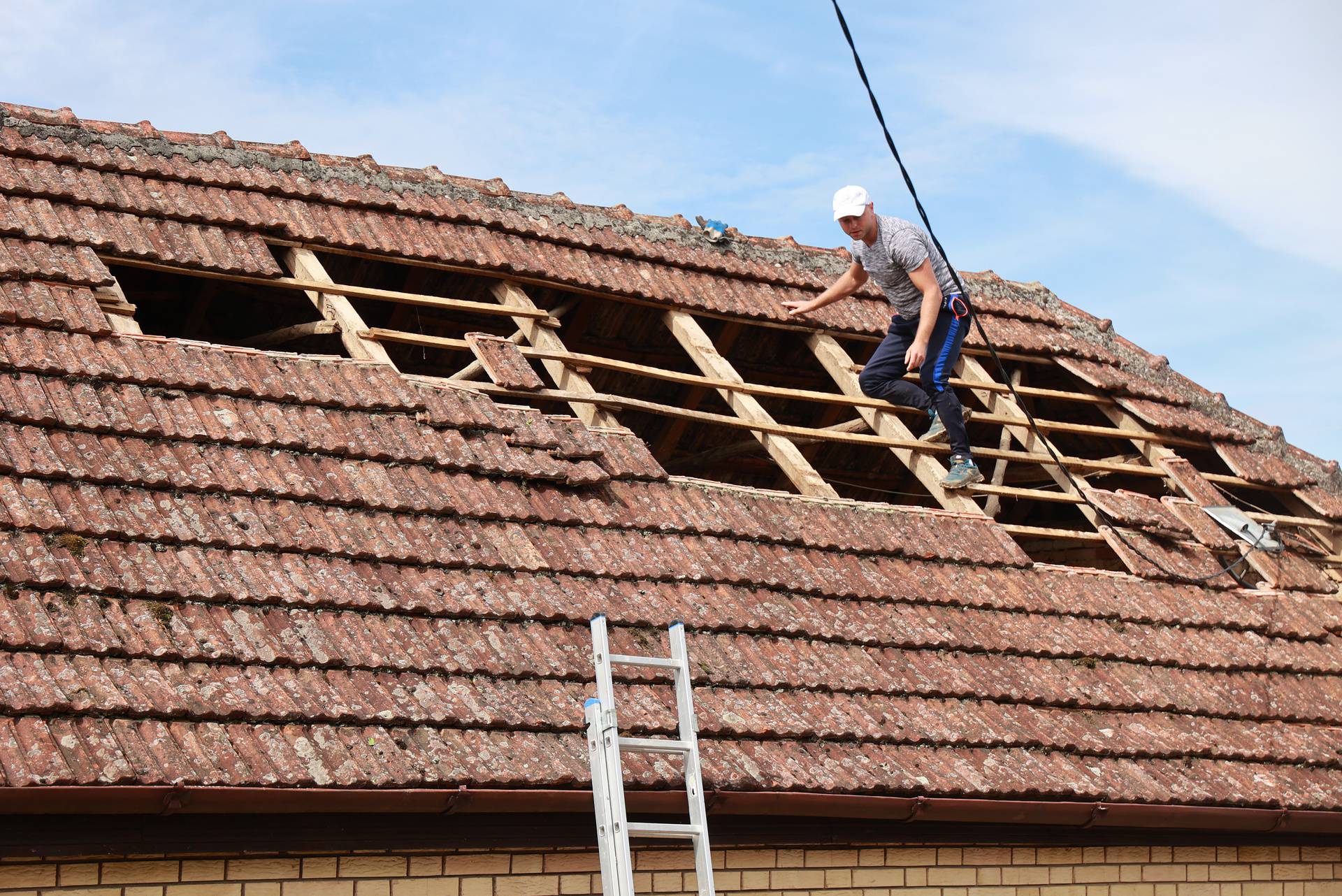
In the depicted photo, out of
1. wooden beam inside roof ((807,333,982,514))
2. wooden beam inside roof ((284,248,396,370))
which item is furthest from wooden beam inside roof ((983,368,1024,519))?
wooden beam inside roof ((284,248,396,370))

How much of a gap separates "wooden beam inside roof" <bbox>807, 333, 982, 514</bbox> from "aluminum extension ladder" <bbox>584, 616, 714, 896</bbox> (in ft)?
13.6

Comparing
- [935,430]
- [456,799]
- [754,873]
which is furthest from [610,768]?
[935,430]

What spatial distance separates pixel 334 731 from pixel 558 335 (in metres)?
4.88

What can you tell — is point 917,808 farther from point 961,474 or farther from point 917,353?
point 917,353

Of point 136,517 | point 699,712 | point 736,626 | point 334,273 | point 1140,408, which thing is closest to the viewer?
point 136,517

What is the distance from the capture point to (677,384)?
1091 cm

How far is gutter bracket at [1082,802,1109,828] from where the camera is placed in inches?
296

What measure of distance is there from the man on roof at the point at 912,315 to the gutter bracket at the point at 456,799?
4.60 meters

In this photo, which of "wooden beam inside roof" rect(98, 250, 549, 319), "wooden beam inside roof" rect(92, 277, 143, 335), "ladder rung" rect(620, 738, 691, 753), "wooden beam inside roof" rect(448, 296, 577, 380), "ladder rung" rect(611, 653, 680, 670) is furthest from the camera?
"wooden beam inside roof" rect(448, 296, 577, 380)

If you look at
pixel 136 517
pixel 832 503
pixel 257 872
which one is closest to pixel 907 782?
pixel 832 503

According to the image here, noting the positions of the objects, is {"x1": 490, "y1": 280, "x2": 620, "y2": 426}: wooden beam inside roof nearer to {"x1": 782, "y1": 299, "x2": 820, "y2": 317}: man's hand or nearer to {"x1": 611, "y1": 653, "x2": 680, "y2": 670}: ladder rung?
{"x1": 782, "y1": 299, "x2": 820, "y2": 317}: man's hand

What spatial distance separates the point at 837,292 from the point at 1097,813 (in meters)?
3.99

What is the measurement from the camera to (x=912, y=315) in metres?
10.1

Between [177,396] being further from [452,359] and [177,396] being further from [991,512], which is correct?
[991,512]
